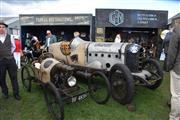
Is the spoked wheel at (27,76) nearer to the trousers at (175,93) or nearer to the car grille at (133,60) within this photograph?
the car grille at (133,60)

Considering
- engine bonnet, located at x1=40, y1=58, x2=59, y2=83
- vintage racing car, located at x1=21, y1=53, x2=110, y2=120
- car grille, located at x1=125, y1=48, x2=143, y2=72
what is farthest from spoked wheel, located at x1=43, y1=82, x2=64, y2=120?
car grille, located at x1=125, y1=48, x2=143, y2=72

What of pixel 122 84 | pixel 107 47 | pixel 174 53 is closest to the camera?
pixel 174 53

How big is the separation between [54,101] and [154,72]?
3.10m

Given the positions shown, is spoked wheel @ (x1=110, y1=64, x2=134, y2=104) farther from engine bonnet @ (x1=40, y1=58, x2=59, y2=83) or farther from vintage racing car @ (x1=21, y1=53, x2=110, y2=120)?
engine bonnet @ (x1=40, y1=58, x2=59, y2=83)

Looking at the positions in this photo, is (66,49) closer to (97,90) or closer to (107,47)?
(107,47)

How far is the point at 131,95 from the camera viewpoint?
5.56 metres

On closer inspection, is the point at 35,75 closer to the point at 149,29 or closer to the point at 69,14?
the point at 69,14

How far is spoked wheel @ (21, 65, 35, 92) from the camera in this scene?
22.9 feet

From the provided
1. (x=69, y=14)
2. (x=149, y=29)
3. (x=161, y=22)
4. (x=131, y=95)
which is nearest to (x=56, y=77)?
(x=131, y=95)

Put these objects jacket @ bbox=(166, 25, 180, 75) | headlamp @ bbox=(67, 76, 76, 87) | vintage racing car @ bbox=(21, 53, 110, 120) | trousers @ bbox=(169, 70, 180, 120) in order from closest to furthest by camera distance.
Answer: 1. jacket @ bbox=(166, 25, 180, 75)
2. trousers @ bbox=(169, 70, 180, 120)
3. vintage racing car @ bbox=(21, 53, 110, 120)
4. headlamp @ bbox=(67, 76, 76, 87)

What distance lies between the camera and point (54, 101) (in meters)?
5.11

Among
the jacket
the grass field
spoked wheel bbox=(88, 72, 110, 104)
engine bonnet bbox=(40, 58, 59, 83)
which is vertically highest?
the jacket

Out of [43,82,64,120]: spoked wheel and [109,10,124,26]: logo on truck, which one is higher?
[109,10,124,26]: logo on truck

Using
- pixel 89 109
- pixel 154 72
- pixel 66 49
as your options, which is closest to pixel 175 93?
pixel 89 109
